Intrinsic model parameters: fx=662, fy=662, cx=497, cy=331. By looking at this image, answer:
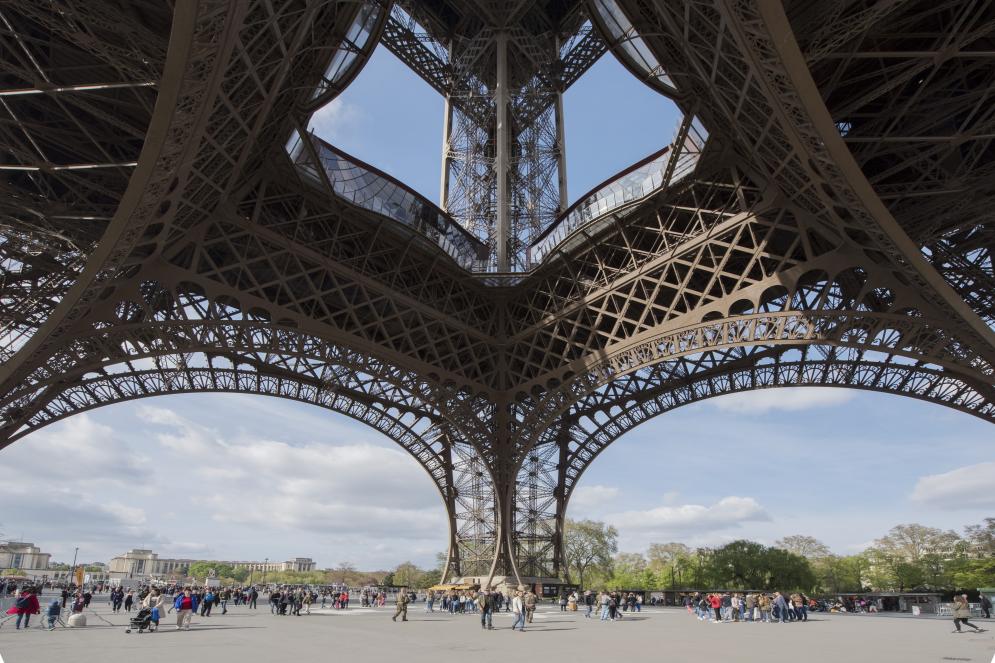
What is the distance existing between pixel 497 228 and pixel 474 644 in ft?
93.9

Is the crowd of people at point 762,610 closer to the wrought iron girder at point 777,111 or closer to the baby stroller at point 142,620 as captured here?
the wrought iron girder at point 777,111

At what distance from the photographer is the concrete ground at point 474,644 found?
11.3 m

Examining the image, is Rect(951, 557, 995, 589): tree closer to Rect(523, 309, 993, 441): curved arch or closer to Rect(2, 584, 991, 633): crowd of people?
Rect(2, 584, 991, 633): crowd of people

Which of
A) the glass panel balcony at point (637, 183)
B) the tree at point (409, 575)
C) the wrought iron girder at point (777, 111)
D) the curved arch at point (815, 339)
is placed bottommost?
the tree at point (409, 575)

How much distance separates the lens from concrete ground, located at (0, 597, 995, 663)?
11273 millimetres

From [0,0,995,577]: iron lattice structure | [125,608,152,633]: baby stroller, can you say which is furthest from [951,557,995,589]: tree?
[125,608,152,633]: baby stroller

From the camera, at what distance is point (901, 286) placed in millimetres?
21969

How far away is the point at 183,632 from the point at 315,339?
14575mm

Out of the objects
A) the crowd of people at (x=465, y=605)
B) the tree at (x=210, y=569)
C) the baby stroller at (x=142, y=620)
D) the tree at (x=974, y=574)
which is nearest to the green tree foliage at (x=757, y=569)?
the tree at (x=974, y=574)

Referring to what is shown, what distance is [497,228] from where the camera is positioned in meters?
39.6

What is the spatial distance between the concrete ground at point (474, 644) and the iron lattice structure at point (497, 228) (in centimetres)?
1003

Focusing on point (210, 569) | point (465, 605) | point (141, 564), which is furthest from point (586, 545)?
point (141, 564)

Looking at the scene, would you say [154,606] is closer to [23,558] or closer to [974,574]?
[974,574]

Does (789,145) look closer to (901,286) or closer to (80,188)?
(901,286)
